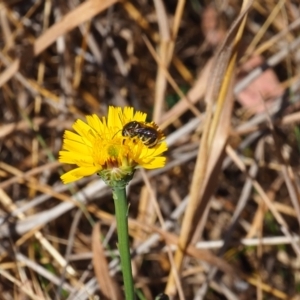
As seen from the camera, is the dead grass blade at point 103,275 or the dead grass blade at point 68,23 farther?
the dead grass blade at point 68,23

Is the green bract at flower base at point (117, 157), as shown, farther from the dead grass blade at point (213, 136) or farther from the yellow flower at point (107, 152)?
the dead grass blade at point (213, 136)

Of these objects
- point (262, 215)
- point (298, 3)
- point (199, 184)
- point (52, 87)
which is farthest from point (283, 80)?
point (199, 184)

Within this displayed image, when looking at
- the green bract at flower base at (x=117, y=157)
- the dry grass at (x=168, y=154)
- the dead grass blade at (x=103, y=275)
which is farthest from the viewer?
the dry grass at (x=168, y=154)

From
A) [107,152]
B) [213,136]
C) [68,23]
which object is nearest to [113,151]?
[107,152]

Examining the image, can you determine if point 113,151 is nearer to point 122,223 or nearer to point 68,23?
point 122,223

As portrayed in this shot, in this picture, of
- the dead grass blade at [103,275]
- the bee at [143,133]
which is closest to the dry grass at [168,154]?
the dead grass blade at [103,275]

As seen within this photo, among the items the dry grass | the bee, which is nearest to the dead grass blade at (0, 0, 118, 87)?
the dry grass

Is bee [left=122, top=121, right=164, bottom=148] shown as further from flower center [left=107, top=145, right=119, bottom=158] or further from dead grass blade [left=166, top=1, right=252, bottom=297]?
dead grass blade [left=166, top=1, right=252, bottom=297]
